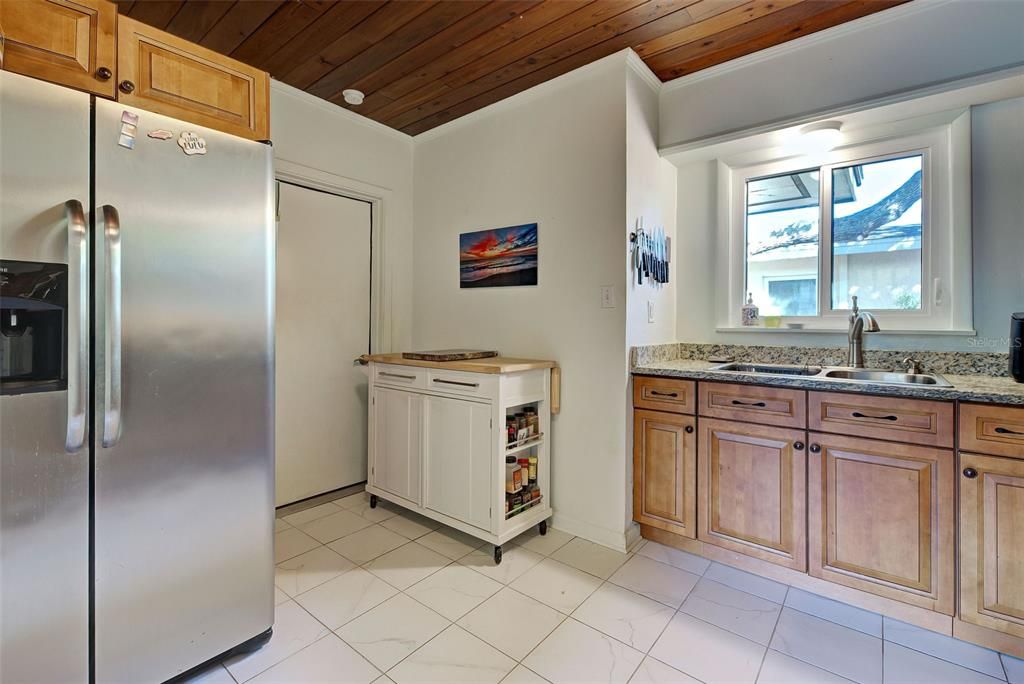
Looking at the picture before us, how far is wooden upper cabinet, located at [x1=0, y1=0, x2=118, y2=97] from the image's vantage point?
1.14m

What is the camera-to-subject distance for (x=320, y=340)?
281 cm

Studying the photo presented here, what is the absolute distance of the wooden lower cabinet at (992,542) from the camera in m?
1.46

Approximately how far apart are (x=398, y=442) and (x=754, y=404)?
1.78m

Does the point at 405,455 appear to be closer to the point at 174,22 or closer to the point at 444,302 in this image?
the point at 444,302

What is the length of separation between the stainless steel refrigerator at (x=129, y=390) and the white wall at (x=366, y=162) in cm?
127

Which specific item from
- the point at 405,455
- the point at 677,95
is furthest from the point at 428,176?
the point at 405,455

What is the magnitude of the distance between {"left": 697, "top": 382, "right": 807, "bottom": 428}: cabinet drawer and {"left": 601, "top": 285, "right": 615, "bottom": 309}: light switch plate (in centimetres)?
57

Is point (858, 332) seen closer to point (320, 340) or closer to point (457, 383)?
point (457, 383)

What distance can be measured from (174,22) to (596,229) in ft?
6.86

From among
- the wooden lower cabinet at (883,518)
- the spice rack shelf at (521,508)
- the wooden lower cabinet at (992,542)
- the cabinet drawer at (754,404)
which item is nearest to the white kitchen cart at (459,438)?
the spice rack shelf at (521,508)

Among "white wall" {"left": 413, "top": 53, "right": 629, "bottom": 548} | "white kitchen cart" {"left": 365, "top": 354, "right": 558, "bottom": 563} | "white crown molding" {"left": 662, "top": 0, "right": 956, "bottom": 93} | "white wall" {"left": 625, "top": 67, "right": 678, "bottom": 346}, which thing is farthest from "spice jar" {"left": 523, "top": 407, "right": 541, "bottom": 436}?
"white crown molding" {"left": 662, "top": 0, "right": 956, "bottom": 93}

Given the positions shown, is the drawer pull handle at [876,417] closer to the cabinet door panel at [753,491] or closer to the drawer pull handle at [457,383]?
the cabinet door panel at [753,491]

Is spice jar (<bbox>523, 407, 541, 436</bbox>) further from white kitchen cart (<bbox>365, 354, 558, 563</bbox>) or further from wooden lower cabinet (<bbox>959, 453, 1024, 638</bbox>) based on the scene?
wooden lower cabinet (<bbox>959, 453, 1024, 638</bbox>)

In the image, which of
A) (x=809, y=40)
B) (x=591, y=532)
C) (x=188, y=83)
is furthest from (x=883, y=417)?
(x=188, y=83)
